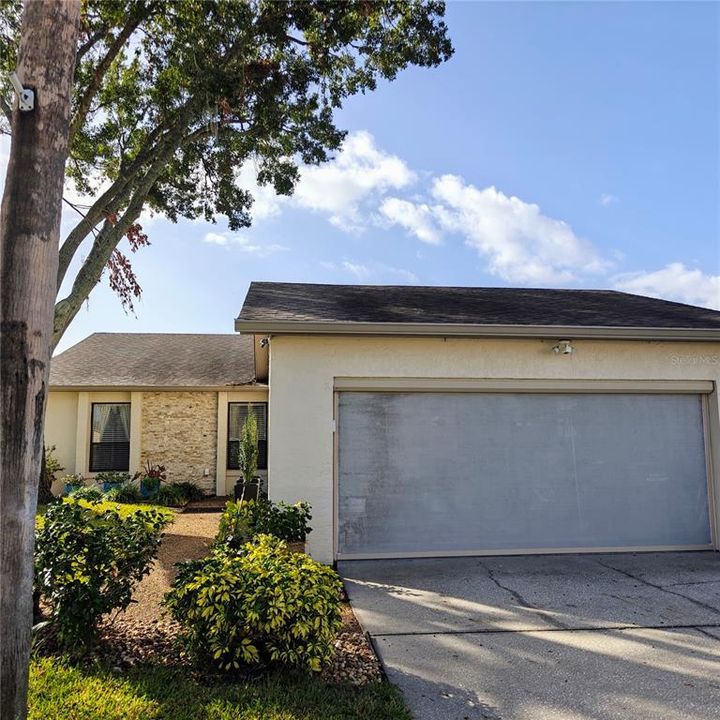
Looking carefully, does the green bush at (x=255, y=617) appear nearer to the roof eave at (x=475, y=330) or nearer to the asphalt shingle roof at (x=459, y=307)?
the roof eave at (x=475, y=330)

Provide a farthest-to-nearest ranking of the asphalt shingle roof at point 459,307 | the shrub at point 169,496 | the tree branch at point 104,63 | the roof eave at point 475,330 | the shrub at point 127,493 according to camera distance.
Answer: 1. the shrub at point 169,496
2. the shrub at point 127,493
3. the tree branch at point 104,63
4. the asphalt shingle roof at point 459,307
5. the roof eave at point 475,330

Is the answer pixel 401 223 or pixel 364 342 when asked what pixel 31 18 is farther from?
pixel 401 223

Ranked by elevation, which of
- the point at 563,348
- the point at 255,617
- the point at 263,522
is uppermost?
the point at 563,348

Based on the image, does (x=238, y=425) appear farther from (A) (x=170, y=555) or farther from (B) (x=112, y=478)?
(A) (x=170, y=555)

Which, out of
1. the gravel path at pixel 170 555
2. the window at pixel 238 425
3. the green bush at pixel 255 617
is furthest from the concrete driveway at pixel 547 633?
the window at pixel 238 425

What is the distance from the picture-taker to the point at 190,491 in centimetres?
1321

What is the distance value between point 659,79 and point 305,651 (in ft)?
35.8

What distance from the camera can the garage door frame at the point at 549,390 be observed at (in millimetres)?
7125

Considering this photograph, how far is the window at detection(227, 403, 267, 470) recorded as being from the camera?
14.1 m

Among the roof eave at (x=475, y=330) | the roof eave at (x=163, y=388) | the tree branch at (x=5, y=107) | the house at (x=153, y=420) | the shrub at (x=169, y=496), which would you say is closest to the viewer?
the roof eave at (x=475, y=330)

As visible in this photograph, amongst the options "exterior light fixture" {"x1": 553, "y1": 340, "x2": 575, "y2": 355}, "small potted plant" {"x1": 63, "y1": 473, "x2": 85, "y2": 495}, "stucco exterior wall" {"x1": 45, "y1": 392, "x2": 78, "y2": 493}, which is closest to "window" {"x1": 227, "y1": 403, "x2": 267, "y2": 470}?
"small potted plant" {"x1": 63, "y1": 473, "x2": 85, "y2": 495}

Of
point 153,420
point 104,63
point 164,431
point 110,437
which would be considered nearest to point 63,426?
point 110,437

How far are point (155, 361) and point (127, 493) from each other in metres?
4.27

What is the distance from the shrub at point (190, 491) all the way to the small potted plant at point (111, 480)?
1.21 meters
